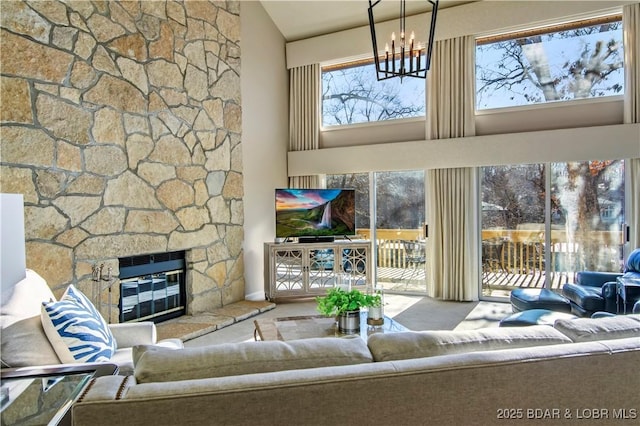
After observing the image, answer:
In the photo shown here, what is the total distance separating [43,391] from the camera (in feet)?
5.49

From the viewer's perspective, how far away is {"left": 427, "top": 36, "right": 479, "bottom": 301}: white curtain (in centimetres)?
577

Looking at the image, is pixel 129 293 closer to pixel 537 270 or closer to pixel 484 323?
pixel 484 323

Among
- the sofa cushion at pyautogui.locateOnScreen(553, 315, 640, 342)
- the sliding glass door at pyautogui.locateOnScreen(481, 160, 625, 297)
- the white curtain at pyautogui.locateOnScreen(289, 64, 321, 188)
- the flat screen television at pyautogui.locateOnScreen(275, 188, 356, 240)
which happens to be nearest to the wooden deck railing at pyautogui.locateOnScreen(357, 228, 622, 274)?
the sliding glass door at pyautogui.locateOnScreen(481, 160, 625, 297)

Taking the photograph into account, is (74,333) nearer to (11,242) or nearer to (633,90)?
(11,242)

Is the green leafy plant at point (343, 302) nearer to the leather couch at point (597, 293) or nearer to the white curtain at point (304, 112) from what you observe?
the leather couch at point (597, 293)

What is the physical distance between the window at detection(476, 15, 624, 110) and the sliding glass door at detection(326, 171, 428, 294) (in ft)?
5.02

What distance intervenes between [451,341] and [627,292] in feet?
10.3

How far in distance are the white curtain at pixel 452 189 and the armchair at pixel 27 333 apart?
13.9ft

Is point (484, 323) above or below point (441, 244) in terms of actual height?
below

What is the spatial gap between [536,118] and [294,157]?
3.50 meters

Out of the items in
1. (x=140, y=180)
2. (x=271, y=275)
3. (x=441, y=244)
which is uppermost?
(x=140, y=180)

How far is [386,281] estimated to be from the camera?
6512 millimetres

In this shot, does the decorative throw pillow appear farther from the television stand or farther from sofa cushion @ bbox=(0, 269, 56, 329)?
the television stand

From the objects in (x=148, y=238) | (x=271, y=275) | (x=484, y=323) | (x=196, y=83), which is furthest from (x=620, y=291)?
(x=196, y=83)
